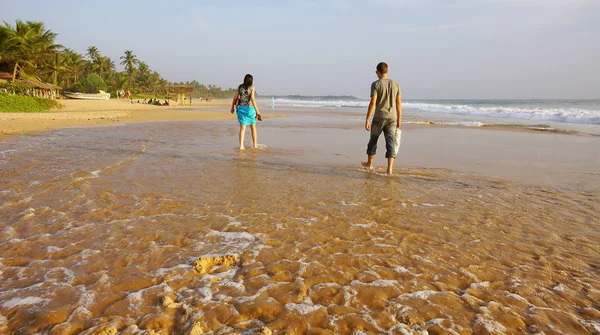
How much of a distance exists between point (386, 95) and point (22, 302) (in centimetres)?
562

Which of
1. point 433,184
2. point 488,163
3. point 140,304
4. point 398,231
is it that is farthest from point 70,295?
point 488,163

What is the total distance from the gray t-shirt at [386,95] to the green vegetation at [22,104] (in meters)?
21.3

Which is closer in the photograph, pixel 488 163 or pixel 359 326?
pixel 359 326

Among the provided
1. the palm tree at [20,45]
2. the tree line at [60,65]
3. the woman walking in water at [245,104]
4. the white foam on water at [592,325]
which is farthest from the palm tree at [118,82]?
the white foam on water at [592,325]

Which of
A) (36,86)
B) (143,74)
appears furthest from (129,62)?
(36,86)

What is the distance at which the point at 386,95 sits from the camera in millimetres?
6242

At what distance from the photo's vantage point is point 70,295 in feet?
7.29

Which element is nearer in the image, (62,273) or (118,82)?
(62,273)

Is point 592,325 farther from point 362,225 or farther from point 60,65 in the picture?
point 60,65

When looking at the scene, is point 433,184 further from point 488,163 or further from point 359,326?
point 359,326

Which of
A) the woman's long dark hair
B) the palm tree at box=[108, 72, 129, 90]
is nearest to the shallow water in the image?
the woman's long dark hair

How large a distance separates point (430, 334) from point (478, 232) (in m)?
1.89

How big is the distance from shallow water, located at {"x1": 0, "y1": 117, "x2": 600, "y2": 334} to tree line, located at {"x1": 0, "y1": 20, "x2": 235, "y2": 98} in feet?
112

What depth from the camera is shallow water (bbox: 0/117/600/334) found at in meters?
2.08
